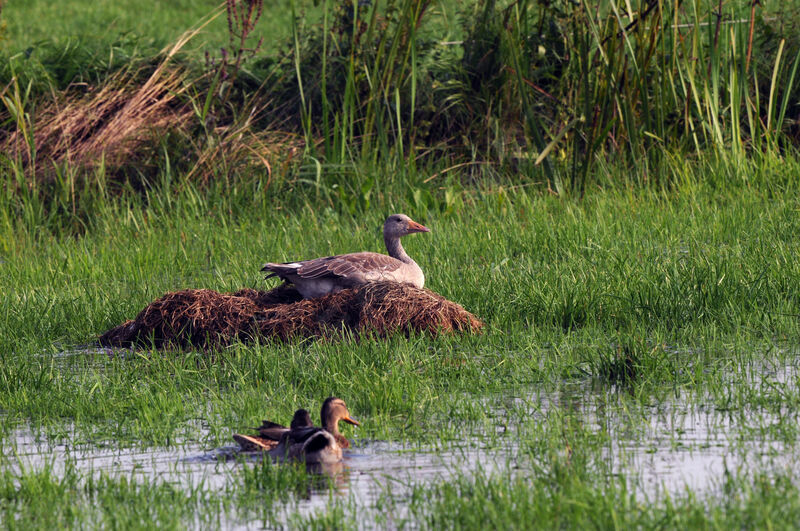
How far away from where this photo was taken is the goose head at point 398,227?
1034 cm

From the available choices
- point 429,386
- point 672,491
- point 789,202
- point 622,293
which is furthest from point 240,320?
point 789,202

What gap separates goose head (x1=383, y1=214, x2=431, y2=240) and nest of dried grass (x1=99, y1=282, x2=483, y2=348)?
1.26 meters

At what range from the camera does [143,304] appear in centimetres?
1000

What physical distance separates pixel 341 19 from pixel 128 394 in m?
8.85

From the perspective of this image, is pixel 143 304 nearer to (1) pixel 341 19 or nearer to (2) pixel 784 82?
(1) pixel 341 19

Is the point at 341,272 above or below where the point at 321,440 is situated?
below

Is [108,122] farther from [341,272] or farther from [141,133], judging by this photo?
[341,272]

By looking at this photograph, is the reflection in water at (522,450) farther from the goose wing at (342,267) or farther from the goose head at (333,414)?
the goose wing at (342,267)

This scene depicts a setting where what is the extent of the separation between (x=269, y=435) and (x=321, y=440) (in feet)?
1.75

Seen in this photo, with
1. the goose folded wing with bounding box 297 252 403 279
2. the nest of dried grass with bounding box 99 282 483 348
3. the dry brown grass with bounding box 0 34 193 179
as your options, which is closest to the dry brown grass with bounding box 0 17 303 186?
the dry brown grass with bounding box 0 34 193 179

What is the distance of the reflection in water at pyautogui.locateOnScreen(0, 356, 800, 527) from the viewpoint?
5312 mm

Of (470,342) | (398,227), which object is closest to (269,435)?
(470,342)

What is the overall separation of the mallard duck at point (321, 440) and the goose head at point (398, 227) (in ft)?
14.0

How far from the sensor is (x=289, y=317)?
28.8 feet
